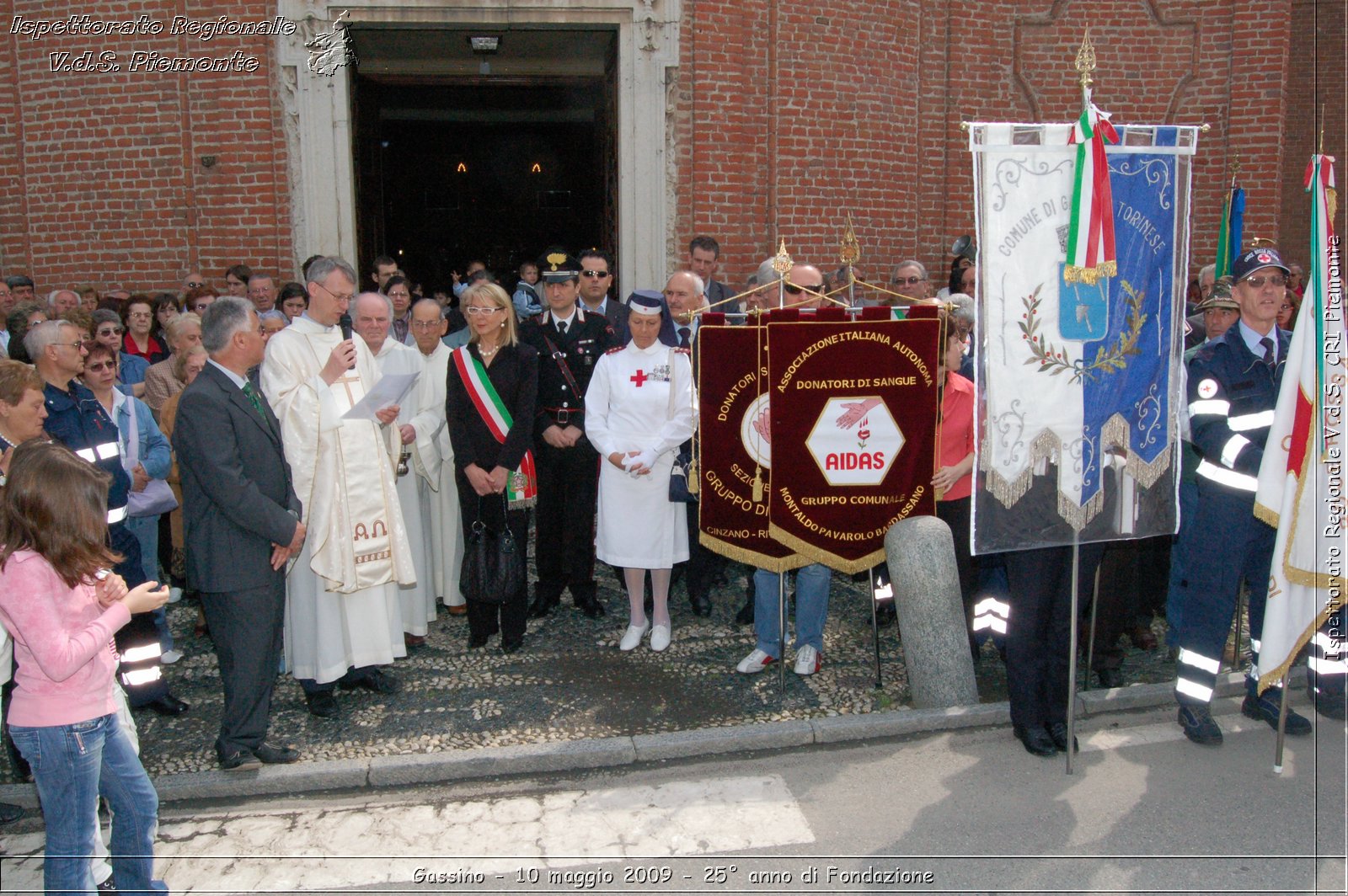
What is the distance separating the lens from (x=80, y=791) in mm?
3336

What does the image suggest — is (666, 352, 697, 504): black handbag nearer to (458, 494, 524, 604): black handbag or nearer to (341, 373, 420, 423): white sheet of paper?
(458, 494, 524, 604): black handbag

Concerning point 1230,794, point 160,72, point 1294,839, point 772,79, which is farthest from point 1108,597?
point 160,72

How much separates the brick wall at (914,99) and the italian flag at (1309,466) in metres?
6.00

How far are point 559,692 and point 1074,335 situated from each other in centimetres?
315

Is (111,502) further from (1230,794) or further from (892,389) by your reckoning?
(1230,794)

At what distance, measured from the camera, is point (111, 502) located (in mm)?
4938

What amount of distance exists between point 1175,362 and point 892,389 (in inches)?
50.6

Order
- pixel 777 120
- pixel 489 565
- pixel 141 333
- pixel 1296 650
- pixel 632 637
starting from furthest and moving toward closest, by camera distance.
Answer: pixel 777 120 → pixel 141 333 → pixel 632 637 → pixel 489 565 → pixel 1296 650

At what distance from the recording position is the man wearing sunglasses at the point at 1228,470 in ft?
16.1

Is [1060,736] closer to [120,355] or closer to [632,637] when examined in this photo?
[632,637]

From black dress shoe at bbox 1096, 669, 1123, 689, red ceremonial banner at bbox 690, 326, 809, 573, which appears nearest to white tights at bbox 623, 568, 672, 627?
red ceremonial banner at bbox 690, 326, 809, 573

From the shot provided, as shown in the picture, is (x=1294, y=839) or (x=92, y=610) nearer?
(x=92, y=610)

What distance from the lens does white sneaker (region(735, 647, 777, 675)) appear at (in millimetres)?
5848

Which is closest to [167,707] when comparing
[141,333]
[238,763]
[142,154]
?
[238,763]
